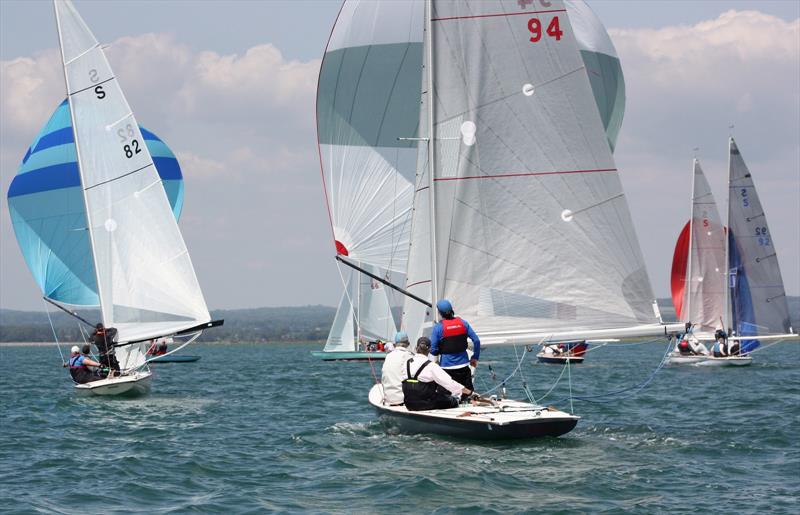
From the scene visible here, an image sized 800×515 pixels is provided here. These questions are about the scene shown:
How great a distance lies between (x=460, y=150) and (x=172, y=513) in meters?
7.37

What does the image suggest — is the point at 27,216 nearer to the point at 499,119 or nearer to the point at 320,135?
the point at 320,135

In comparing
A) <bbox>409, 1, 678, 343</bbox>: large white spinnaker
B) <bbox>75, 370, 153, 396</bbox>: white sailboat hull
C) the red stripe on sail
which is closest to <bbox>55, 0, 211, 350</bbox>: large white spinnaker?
<bbox>75, 370, 153, 396</bbox>: white sailboat hull

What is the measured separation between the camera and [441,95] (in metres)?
16.5

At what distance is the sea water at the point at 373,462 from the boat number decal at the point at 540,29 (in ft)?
17.0

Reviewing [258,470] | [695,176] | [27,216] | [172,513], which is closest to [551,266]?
[258,470]

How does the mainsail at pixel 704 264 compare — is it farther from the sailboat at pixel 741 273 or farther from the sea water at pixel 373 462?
the sea water at pixel 373 462

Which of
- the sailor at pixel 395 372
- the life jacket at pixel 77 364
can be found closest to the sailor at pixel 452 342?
the sailor at pixel 395 372

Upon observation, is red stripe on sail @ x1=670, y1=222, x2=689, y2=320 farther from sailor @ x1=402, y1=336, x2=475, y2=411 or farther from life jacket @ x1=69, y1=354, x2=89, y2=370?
sailor @ x1=402, y1=336, x2=475, y2=411

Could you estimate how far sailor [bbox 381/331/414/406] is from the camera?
51.9 feet

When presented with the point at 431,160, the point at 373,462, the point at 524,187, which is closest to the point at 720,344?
the point at 524,187

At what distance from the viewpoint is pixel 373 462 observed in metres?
13.9

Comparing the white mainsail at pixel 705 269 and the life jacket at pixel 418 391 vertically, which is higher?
the white mainsail at pixel 705 269

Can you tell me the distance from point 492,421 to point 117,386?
41.5 ft

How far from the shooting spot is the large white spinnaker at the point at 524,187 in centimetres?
1573
